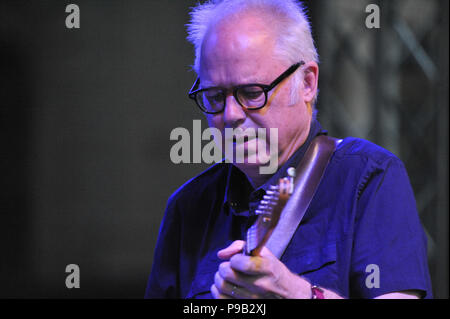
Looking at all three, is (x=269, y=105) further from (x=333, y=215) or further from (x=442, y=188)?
(x=442, y=188)

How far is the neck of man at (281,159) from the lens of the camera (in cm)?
115

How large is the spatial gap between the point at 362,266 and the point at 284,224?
18cm

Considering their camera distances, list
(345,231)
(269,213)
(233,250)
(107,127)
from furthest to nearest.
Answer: (107,127), (345,231), (233,250), (269,213)

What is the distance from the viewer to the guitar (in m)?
0.77

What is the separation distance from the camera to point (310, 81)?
1.17m

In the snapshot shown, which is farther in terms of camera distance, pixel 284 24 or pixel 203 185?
pixel 203 185

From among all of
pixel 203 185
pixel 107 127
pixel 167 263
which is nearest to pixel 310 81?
pixel 203 185

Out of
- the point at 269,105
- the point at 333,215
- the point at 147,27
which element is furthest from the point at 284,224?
the point at 147,27

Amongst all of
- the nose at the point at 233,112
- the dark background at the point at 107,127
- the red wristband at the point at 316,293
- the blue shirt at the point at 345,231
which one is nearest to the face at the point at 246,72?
the nose at the point at 233,112

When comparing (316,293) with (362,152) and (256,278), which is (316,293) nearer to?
(256,278)

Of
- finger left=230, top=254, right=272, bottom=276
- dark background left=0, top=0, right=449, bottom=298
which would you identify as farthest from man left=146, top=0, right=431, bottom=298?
dark background left=0, top=0, right=449, bottom=298

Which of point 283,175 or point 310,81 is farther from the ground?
point 310,81

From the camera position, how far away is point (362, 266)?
40.2 inches

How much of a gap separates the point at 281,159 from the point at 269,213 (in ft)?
1.18
